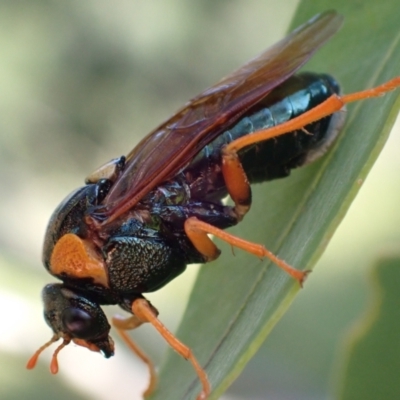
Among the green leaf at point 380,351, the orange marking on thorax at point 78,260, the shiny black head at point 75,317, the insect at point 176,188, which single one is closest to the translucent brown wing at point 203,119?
the insect at point 176,188

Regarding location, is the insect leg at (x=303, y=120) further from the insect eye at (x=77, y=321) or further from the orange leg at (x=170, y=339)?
the insect eye at (x=77, y=321)

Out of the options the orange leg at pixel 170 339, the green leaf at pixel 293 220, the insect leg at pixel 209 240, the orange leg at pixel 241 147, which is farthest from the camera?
the orange leg at pixel 241 147

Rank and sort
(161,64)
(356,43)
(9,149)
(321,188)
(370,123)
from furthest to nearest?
(161,64) → (9,149) → (356,43) → (321,188) → (370,123)

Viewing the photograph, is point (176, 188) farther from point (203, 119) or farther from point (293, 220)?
point (293, 220)

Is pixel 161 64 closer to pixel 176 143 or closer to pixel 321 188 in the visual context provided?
pixel 176 143

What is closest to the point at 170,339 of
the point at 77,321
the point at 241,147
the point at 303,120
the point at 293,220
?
the point at 77,321

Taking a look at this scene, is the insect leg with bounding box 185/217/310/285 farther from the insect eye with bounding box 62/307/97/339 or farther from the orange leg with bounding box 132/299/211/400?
the insect eye with bounding box 62/307/97/339

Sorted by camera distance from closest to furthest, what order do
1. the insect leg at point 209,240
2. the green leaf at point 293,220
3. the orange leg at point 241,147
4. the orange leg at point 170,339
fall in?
the green leaf at point 293,220
the orange leg at point 170,339
the insect leg at point 209,240
the orange leg at point 241,147

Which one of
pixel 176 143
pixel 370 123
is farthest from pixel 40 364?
pixel 370 123
